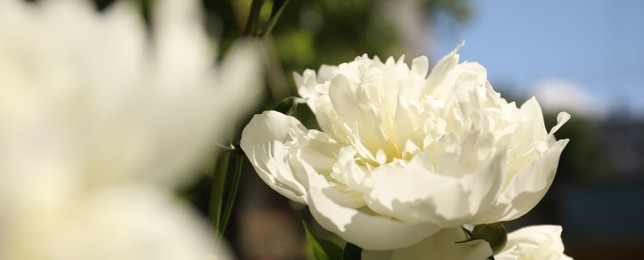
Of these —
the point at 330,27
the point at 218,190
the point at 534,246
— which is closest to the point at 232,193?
the point at 218,190

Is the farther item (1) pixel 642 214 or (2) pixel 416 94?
(1) pixel 642 214

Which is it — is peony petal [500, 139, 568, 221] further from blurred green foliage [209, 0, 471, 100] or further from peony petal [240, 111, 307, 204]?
blurred green foliage [209, 0, 471, 100]

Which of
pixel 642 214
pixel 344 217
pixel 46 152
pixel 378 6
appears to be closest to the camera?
pixel 46 152

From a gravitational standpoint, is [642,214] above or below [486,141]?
below

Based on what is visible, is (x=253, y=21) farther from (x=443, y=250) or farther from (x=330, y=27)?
(x=330, y=27)

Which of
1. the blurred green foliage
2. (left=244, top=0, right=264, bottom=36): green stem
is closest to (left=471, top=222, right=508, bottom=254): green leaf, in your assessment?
(left=244, top=0, right=264, bottom=36): green stem

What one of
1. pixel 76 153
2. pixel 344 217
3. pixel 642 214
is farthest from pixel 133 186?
pixel 642 214

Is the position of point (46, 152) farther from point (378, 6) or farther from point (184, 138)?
point (378, 6)

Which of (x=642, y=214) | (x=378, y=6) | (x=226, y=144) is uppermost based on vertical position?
(x=226, y=144)

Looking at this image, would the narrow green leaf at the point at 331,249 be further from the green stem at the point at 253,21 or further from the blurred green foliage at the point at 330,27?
the blurred green foliage at the point at 330,27
